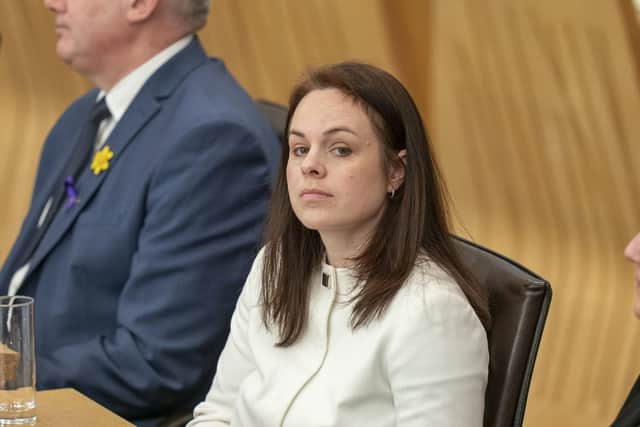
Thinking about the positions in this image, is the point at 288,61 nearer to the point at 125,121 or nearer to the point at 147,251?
the point at 125,121

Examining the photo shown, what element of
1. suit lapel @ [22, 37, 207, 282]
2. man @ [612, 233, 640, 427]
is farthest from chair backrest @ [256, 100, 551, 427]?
suit lapel @ [22, 37, 207, 282]

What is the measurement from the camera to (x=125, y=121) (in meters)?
3.13

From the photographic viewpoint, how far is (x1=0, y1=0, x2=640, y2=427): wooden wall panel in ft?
11.9

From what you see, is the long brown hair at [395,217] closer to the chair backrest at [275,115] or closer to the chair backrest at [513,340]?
the chair backrest at [513,340]

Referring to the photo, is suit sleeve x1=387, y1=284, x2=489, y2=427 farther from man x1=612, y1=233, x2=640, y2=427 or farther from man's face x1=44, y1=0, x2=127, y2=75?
man's face x1=44, y1=0, x2=127, y2=75

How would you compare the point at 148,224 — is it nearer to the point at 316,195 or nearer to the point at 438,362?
the point at 316,195

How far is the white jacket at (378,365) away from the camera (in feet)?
6.50

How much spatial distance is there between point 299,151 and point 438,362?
0.48m

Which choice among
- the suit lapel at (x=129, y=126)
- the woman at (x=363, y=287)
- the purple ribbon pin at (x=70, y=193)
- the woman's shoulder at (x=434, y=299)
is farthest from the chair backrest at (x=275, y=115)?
the woman's shoulder at (x=434, y=299)

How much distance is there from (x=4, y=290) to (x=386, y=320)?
1.57 meters

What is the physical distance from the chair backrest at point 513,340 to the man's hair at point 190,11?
1.52 metres

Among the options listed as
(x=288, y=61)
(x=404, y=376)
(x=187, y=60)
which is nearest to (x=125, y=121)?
(x=187, y=60)

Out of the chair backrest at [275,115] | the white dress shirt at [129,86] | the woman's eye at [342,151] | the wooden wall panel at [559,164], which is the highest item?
the white dress shirt at [129,86]

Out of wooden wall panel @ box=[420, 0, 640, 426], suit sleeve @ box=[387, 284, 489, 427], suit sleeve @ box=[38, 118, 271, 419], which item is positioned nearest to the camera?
suit sleeve @ box=[387, 284, 489, 427]
